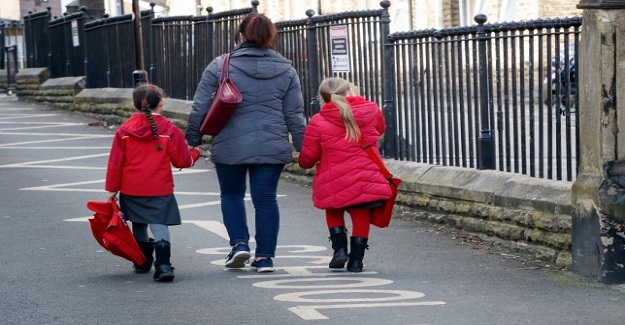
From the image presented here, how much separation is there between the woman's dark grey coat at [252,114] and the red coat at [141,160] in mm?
193

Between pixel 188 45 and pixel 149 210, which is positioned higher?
pixel 188 45

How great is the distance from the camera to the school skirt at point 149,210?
873 cm

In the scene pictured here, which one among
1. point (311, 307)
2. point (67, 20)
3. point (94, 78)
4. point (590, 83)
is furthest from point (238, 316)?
point (67, 20)

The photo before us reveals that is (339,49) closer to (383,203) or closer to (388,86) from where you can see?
(388,86)

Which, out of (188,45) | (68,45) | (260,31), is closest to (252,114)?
(260,31)

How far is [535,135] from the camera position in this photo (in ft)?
33.2

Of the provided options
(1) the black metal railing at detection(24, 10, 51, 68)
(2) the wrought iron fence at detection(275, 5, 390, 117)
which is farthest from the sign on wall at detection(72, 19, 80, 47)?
(2) the wrought iron fence at detection(275, 5, 390, 117)

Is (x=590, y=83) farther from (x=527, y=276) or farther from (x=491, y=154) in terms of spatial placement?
(x=491, y=154)

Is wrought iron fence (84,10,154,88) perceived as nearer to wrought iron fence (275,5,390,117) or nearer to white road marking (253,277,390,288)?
wrought iron fence (275,5,390,117)

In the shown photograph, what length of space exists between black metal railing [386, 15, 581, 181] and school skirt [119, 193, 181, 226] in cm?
259

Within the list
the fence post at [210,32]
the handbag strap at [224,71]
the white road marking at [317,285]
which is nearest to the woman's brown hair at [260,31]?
the handbag strap at [224,71]

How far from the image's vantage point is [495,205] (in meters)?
9.89

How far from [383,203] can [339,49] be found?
4719 mm

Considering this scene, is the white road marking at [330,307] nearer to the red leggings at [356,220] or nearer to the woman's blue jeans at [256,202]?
the red leggings at [356,220]
